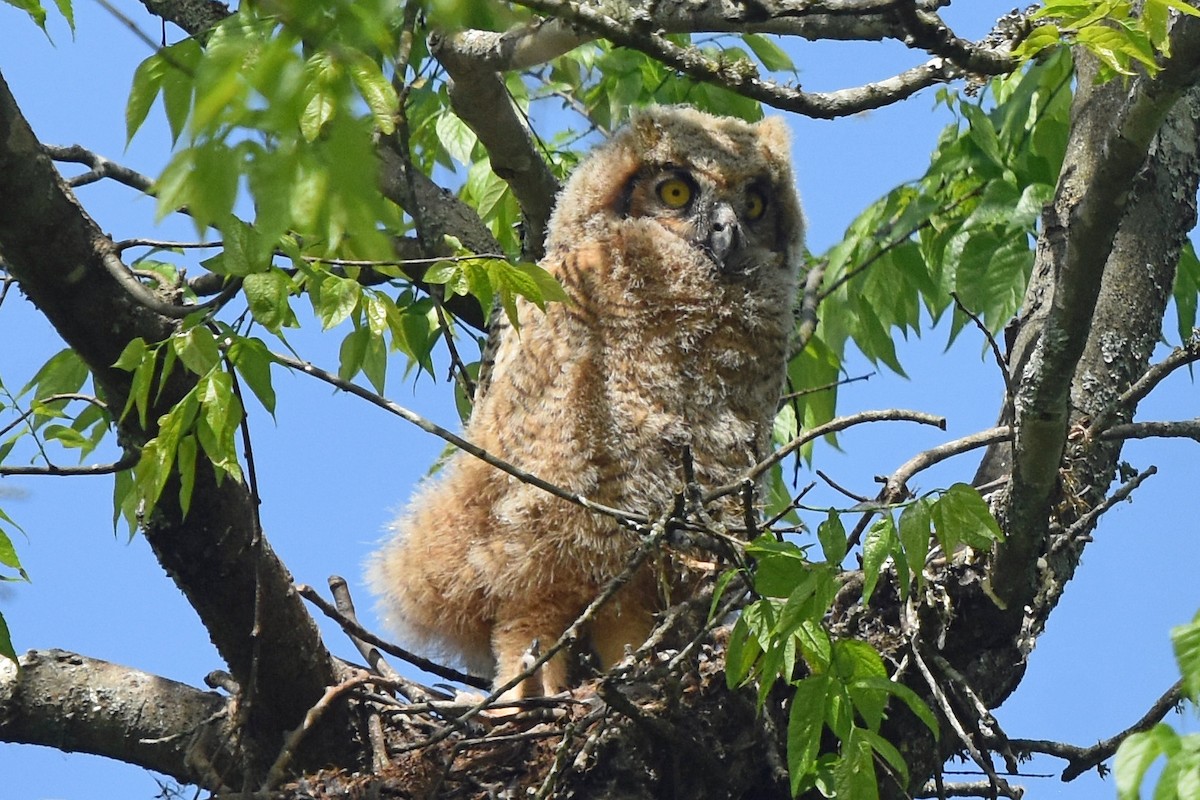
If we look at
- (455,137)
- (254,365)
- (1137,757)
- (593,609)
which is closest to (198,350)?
(254,365)

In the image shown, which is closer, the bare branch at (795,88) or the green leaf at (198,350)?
the green leaf at (198,350)

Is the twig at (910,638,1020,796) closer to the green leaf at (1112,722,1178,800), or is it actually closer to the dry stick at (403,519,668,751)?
the dry stick at (403,519,668,751)

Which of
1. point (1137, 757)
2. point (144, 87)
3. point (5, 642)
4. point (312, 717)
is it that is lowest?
point (1137, 757)

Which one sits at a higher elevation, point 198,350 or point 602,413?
point 602,413

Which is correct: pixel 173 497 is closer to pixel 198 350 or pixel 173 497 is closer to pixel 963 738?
pixel 198 350

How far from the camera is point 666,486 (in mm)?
3723

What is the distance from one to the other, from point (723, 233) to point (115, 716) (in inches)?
83.3

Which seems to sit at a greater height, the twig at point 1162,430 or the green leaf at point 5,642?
the twig at point 1162,430

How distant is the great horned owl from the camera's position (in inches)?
145

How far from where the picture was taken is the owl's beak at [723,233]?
4031 mm

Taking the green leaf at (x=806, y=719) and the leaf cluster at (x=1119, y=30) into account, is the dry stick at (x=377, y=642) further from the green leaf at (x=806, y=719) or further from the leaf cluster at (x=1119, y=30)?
the leaf cluster at (x=1119, y=30)

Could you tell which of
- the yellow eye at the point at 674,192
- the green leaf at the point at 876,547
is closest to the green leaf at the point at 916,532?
the green leaf at the point at 876,547

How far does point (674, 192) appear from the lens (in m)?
4.29

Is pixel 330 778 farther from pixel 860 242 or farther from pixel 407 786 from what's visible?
pixel 860 242
